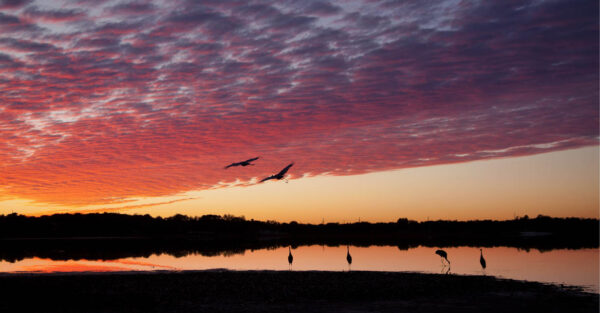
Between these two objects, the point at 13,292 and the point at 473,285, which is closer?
the point at 13,292

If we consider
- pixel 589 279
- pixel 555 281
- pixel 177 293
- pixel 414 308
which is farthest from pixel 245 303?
pixel 589 279

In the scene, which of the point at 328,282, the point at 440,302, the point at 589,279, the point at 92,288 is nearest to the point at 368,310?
the point at 440,302

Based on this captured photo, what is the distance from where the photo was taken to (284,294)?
2692 cm

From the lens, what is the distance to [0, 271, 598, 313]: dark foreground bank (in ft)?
75.7

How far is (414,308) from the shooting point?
2256 centimetres

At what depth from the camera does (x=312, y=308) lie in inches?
898

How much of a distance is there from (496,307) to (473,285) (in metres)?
7.72

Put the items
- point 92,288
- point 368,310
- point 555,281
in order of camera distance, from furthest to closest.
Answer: point 555,281
point 92,288
point 368,310

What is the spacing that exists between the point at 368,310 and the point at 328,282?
1033 cm

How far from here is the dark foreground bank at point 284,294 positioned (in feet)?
75.7

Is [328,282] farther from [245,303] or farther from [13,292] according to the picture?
[13,292]

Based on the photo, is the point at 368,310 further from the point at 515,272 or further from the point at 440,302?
the point at 515,272

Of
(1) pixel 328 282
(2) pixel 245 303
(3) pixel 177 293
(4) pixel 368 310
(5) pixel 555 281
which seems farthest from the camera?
(5) pixel 555 281

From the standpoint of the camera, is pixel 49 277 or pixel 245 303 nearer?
pixel 245 303
